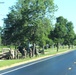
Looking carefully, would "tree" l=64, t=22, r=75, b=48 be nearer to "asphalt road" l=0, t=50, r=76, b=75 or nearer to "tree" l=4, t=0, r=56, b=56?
"tree" l=4, t=0, r=56, b=56

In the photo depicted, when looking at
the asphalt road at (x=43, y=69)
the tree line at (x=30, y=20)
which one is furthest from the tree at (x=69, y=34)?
the asphalt road at (x=43, y=69)

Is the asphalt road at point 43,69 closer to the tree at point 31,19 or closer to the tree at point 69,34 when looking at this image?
the tree at point 31,19

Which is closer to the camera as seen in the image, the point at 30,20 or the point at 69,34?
the point at 30,20

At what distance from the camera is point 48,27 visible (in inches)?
2249

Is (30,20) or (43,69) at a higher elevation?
(30,20)

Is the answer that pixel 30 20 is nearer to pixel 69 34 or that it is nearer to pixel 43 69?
pixel 43 69

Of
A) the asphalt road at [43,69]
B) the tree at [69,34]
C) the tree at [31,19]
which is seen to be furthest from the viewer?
the tree at [69,34]

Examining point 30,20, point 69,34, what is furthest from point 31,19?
point 69,34

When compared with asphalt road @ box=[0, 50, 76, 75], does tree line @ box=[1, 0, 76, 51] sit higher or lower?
higher

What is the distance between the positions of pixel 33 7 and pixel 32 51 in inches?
282

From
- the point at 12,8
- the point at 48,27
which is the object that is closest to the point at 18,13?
the point at 12,8

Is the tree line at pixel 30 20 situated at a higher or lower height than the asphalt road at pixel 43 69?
higher

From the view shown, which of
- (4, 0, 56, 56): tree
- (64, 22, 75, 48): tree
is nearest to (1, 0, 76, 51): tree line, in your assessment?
(4, 0, 56, 56): tree

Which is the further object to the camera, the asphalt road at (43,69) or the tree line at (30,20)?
the tree line at (30,20)
